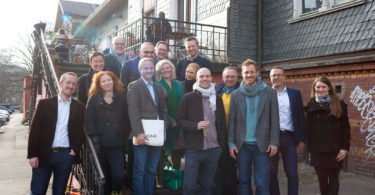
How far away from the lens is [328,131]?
3645 millimetres

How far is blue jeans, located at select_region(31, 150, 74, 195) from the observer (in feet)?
11.1

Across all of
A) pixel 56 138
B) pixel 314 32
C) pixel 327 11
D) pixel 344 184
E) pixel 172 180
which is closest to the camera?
pixel 56 138

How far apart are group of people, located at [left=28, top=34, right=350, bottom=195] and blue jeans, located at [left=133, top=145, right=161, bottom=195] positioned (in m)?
0.01

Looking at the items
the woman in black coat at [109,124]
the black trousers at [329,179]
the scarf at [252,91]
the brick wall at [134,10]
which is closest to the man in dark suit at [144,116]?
the woman in black coat at [109,124]

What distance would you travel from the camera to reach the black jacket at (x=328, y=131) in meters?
3.63

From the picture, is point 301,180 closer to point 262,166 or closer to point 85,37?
point 262,166

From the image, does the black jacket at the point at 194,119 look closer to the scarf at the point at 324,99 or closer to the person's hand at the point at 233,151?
the person's hand at the point at 233,151

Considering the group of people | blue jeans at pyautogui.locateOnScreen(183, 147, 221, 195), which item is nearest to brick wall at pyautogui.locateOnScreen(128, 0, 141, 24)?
the group of people

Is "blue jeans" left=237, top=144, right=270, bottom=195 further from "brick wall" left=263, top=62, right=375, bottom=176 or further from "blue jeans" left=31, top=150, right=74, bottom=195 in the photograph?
"brick wall" left=263, top=62, right=375, bottom=176

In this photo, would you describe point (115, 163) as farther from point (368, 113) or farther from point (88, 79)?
point (368, 113)

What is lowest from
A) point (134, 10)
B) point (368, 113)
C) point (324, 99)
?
point (368, 113)

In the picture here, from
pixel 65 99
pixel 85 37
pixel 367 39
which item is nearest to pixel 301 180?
pixel 367 39

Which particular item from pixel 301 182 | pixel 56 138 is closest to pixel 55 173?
pixel 56 138

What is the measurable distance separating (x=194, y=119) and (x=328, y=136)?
1600mm
